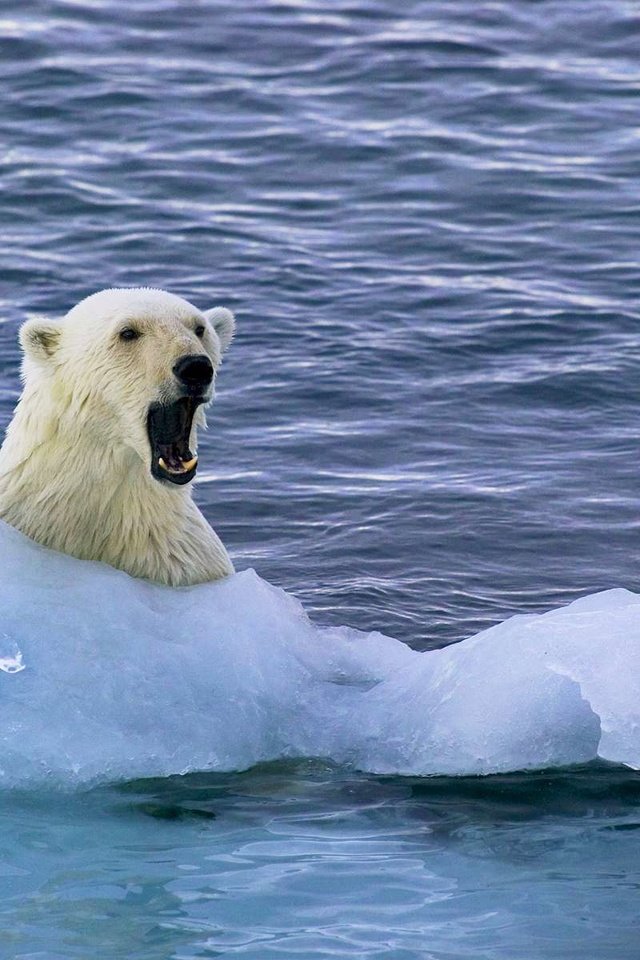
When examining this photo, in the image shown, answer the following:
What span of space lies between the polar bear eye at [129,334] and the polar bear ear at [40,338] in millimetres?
361

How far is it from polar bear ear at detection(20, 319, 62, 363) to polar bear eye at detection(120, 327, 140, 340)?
14.2 inches

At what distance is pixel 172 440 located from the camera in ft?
20.2

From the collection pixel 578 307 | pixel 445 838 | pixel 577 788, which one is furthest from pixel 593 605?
pixel 578 307

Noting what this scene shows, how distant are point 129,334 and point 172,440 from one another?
1.26 ft

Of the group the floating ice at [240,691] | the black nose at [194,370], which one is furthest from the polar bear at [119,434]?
the floating ice at [240,691]

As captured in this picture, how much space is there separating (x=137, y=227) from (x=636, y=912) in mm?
7636

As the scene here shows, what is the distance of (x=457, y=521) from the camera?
8.66 metres

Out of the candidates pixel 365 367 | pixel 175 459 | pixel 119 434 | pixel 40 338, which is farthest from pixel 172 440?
pixel 365 367

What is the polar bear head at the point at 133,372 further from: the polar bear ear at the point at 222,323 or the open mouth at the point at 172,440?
the polar bear ear at the point at 222,323

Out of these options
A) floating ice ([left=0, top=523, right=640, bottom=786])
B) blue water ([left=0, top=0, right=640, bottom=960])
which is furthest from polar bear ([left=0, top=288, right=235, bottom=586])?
blue water ([left=0, top=0, right=640, bottom=960])

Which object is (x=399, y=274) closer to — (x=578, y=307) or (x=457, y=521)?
(x=578, y=307)

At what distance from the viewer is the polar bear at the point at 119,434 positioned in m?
6.05

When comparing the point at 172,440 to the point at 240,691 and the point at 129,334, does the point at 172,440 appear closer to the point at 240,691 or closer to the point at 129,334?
the point at 129,334

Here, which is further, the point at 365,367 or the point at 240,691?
the point at 365,367
